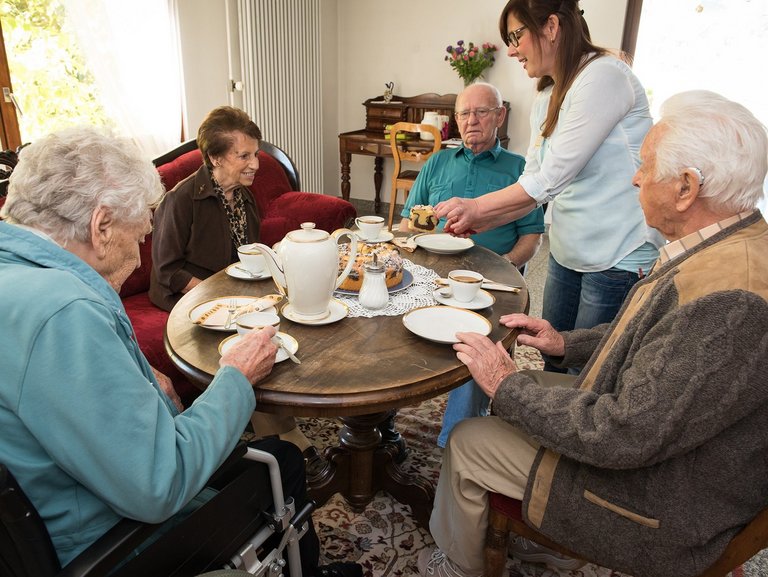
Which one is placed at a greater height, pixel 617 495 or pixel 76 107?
pixel 76 107

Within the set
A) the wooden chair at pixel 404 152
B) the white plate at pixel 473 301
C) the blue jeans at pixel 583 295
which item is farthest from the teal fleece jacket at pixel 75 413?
the wooden chair at pixel 404 152

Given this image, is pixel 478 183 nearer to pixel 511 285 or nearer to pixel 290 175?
pixel 511 285

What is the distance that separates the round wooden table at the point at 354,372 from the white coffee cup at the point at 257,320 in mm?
52

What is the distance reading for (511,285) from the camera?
5.46 ft

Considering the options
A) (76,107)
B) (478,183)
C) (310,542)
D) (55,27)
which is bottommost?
(310,542)

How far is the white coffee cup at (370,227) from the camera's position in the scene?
191cm

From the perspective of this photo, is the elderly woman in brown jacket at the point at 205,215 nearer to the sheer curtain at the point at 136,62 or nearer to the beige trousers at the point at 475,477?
the beige trousers at the point at 475,477

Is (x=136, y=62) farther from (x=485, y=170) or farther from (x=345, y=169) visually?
(x=485, y=170)

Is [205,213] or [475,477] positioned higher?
[205,213]

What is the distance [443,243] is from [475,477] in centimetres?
99

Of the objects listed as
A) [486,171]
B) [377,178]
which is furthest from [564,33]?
[377,178]

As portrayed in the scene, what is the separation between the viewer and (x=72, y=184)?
0.89 metres

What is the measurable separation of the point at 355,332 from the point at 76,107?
2999 millimetres

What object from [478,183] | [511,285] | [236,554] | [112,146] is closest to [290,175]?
[478,183]
